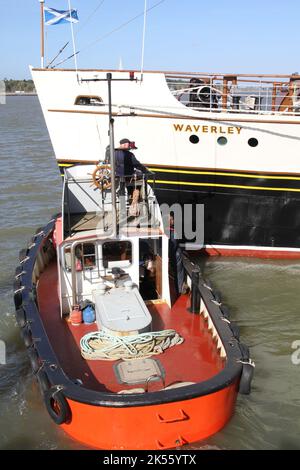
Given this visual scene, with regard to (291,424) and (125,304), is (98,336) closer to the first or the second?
(125,304)

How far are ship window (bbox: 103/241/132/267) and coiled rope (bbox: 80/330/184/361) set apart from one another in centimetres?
125

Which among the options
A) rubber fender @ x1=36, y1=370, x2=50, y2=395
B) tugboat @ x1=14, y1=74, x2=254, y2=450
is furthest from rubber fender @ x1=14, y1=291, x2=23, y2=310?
rubber fender @ x1=36, y1=370, x2=50, y2=395

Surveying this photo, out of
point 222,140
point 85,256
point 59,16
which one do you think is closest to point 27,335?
point 85,256

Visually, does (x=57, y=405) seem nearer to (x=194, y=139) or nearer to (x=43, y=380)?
(x=43, y=380)

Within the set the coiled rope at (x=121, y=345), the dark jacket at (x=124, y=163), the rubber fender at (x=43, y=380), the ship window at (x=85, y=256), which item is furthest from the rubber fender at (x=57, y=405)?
the dark jacket at (x=124, y=163)

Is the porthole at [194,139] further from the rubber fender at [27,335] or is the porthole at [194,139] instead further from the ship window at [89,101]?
the rubber fender at [27,335]

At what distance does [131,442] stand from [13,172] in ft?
64.0

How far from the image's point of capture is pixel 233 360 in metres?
5.65

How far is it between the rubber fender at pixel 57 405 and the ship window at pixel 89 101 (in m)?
7.45

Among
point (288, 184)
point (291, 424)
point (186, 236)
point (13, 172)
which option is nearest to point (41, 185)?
point (13, 172)

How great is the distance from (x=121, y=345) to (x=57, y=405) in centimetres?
112

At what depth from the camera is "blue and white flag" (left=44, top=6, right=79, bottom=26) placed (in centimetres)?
1091

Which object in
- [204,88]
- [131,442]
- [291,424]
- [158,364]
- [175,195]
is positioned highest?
[204,88]

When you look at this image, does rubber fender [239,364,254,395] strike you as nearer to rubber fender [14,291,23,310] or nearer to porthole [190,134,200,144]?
rubber fender [14,291,23,310]
